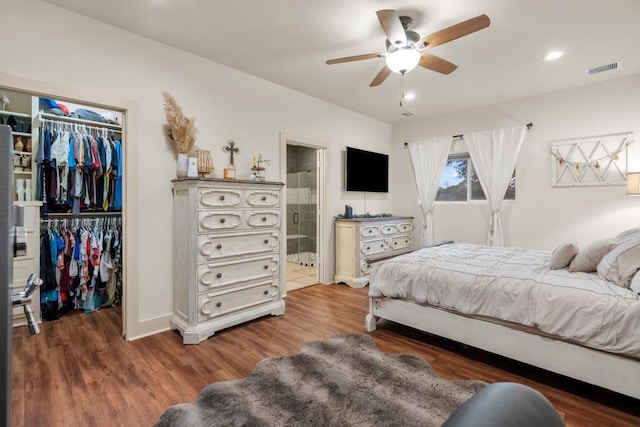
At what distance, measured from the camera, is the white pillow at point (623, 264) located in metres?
1.89

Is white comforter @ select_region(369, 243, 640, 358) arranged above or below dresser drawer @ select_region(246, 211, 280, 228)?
below

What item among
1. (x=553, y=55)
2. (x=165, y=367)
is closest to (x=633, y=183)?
(x=553, y=55)

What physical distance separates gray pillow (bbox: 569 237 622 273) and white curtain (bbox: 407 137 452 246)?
2746 millimetres

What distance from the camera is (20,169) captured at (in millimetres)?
3074

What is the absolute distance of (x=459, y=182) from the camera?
16.1 feet

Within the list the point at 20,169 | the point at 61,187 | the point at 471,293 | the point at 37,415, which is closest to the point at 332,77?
the point at 471,293

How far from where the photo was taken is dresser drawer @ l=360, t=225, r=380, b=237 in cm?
432

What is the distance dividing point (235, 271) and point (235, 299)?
Answer: 0.27 meters

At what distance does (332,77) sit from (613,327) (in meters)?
3.21

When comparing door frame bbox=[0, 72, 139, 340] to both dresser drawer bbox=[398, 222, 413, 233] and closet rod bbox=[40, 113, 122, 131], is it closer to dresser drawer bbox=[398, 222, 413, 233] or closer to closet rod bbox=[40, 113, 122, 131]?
closet rod bbox=[40, 113, 122, 131]

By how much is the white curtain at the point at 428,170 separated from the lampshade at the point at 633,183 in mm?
2126

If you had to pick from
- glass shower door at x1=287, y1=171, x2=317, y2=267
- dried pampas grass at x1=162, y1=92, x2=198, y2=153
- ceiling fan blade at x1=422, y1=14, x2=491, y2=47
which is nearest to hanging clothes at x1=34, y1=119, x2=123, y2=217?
dried pampas grass at x1=162, y1=92, x2=198, y2=153

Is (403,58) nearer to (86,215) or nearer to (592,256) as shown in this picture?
(592,256)

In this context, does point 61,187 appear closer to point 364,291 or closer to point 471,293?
point 364,291
